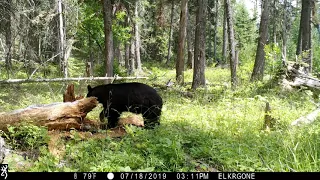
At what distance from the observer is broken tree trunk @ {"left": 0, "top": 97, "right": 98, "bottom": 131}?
593 centimetres

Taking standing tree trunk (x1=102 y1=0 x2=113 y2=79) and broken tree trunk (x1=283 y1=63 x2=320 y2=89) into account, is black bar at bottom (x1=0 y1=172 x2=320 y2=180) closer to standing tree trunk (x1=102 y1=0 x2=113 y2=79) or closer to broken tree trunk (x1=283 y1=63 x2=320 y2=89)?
broken tree trunk (x1=283 y1=63 x2=320 y2=89)

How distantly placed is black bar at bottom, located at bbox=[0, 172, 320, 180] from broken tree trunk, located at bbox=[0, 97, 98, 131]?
2290 mm

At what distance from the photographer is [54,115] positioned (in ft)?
20.3

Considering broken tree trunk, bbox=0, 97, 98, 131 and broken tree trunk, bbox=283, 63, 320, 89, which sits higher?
broken tree trunk, bbox=283, 63, 320, 89

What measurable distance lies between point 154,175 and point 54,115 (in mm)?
3208

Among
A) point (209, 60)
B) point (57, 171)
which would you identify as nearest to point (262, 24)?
point (57, 171)

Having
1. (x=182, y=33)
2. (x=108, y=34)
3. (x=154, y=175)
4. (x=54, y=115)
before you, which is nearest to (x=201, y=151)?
(x=154, y=175)

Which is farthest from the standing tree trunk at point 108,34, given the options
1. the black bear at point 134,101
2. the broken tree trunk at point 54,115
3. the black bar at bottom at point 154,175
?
the black bar at bottom at point 154,175

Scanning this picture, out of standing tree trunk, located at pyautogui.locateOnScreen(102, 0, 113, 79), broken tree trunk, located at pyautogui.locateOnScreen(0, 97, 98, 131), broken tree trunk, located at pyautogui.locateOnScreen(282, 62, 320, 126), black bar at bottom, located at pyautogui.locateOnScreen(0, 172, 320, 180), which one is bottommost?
black bar at bottom, located at pyautogui.locateOnScreen(0, 172, 320, 180)

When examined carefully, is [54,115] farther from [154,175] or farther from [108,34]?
[108,34]

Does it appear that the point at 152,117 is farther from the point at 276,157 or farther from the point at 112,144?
the point at 276,157

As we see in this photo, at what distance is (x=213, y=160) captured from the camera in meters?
4.62

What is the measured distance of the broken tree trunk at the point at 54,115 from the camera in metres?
5.93

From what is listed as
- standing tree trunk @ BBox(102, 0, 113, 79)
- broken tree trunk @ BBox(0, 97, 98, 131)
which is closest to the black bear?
broken tree trunk @ BBox(0, 97, 98, 131)
